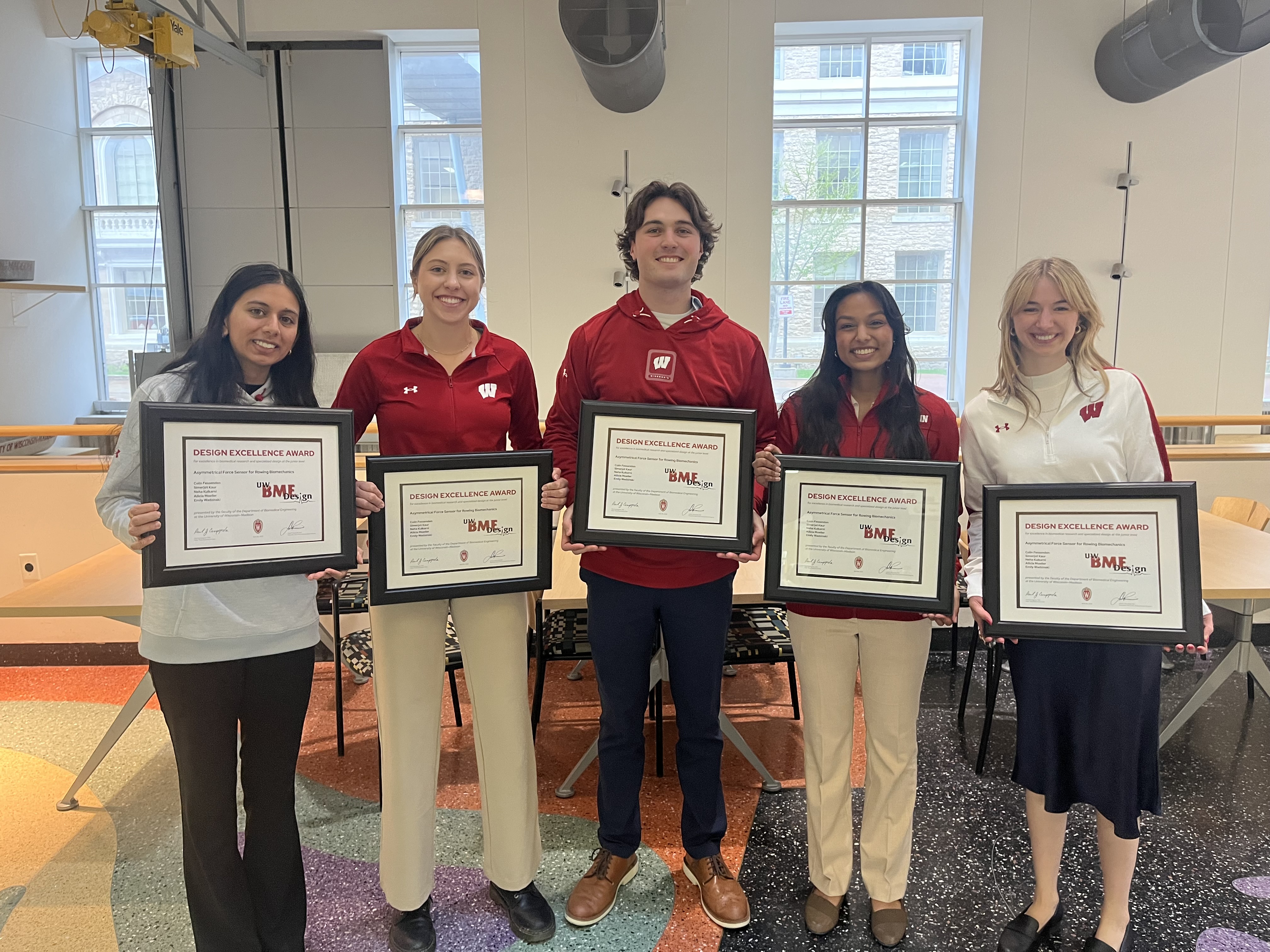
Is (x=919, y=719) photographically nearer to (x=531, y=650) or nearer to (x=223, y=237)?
(x=531, y=650)

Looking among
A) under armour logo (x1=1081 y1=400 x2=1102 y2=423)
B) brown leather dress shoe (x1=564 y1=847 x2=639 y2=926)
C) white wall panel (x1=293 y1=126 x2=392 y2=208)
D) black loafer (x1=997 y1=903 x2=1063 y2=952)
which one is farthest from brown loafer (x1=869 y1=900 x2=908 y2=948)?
white wall panel (x1=293 y1=126 x2=392 y2=208)

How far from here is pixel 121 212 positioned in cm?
716

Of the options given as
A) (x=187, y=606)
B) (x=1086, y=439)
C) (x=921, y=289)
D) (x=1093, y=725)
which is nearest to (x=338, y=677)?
(x=187, y=606)

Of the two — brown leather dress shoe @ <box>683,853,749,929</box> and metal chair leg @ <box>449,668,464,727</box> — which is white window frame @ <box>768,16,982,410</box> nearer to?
metal chair leg @ <box>449,668,464,727</box>

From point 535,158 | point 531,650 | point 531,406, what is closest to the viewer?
point 531,406

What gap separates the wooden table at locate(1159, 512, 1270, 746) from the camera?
8.66 ft

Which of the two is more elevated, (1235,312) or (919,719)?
(1235,312)

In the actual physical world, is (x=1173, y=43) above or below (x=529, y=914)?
above

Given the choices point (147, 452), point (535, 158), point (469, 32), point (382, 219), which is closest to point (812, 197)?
point (535, 158)

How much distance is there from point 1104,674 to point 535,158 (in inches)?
175

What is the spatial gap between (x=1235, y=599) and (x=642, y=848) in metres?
2.17

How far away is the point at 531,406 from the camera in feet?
6.55

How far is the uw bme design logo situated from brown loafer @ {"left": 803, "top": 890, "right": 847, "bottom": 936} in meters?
1.39

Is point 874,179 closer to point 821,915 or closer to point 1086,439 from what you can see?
point 1086,439
